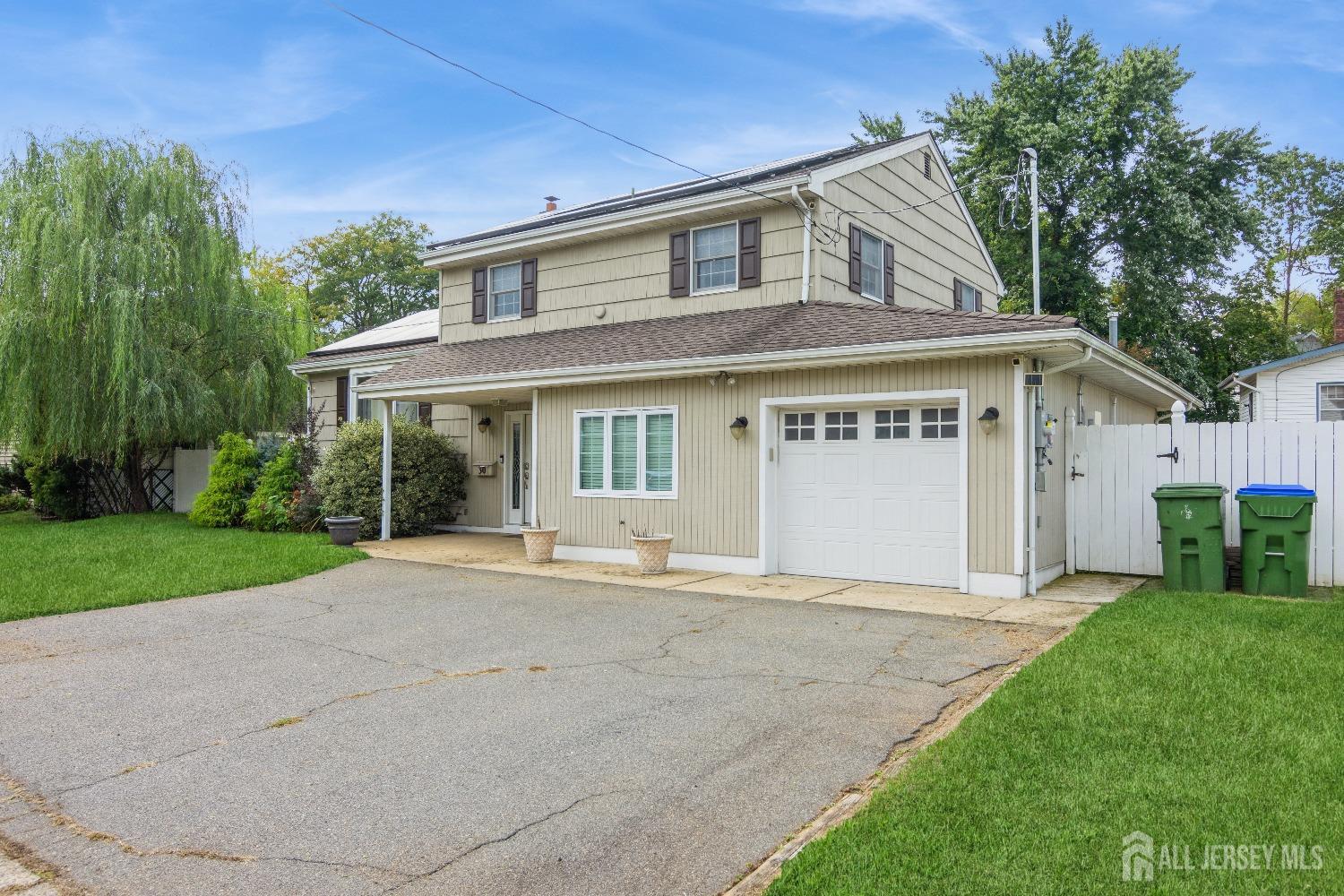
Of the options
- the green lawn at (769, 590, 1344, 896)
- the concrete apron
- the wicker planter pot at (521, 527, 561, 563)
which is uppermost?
the wicker planter pot at (521, 527, 561, 563)

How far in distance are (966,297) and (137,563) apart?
14.3 m

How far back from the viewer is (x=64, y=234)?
1549 centimetres

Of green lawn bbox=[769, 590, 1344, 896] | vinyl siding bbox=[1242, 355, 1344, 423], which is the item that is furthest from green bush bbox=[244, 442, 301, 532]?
vinyl siding bbox=[1242, 355, 1344, 423]

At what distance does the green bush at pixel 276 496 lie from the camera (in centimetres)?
1477

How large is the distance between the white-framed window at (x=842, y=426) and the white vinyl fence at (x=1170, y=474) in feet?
8.29

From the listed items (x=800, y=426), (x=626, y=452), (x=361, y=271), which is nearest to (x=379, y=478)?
(x=626, y=452)

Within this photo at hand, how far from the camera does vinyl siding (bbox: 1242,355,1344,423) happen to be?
61.7ft

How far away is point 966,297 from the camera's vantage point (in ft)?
53.4

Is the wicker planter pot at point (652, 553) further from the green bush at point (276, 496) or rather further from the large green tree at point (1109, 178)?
the large green tree at point (1109, 178)

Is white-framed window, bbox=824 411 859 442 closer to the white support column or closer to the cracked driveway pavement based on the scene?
the cracked driveway pavement

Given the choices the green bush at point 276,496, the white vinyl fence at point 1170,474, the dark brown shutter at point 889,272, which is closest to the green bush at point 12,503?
the green bush at point 276,496

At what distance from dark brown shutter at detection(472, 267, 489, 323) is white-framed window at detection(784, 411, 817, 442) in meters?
6.82

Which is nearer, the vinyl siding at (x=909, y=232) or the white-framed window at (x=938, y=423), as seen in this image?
the white-framed window at (x=938, y=423)

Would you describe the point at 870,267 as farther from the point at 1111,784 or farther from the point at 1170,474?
the point at 1111,784
